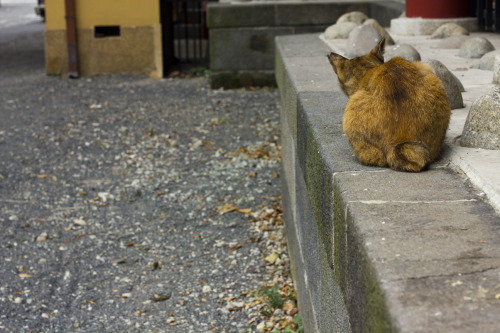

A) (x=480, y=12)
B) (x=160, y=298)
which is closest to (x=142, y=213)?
(x=160, y=298)

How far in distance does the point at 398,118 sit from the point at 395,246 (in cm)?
79

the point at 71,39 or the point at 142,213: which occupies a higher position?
the point at 71,39

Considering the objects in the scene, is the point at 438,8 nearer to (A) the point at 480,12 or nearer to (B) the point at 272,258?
(A) the point at 480,12

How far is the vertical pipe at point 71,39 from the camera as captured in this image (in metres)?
10.8

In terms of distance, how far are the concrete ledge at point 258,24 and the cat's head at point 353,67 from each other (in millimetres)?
6758

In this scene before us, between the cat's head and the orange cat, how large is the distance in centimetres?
22

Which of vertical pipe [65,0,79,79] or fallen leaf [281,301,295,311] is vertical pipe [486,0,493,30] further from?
vertical pipe [65,0,79,79]

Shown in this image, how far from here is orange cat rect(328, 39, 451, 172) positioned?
2.37 meters

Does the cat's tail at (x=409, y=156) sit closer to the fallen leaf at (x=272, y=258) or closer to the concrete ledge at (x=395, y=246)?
the concrete ledge at (x=395, y=246)

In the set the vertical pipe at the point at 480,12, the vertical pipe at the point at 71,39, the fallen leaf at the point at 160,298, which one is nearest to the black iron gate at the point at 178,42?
the vertical pipe at the point at 71,39

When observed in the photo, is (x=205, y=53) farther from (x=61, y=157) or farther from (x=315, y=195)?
(x=315, y=195)

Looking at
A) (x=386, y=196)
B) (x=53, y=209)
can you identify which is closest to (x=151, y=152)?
(x=53, y=209)

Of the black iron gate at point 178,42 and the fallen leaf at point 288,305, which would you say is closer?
the fallen leaf at point 288,305

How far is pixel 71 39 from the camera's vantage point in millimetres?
10836
